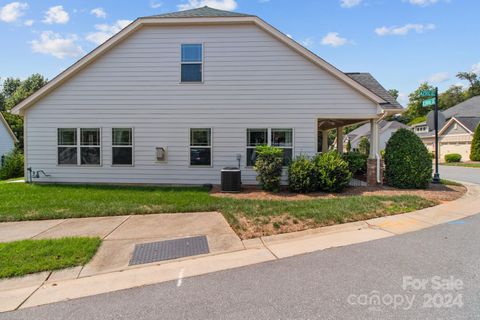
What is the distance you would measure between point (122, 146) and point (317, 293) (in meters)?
10.2

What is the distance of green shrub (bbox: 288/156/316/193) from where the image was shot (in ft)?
32.3

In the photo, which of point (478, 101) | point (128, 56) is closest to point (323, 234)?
point (128, 56)

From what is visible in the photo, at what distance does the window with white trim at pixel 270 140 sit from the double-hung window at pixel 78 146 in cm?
600

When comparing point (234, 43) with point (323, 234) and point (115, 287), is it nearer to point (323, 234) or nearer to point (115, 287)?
point (323, 234)

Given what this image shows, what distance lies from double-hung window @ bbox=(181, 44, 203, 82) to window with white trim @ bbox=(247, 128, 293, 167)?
302cm

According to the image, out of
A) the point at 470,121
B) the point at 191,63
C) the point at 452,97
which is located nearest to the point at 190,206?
the point at 191,63

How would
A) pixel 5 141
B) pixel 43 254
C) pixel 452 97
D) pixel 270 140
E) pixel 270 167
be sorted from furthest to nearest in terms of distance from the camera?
pixel 452 97 < pixel 5 141 < pixel 270 140 < pixel 270 167 < pixel 43 254

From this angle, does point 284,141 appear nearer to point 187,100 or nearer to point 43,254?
point 187,100

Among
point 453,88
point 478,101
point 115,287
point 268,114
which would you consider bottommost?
point 115,287

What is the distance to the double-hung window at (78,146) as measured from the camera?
462 inches

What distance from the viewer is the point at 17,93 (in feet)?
144

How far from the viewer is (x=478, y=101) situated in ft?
127

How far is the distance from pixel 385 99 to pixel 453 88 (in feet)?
217

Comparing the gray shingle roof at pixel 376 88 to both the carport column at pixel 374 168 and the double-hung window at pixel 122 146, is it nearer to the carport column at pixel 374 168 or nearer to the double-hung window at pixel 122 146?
the carport column at pixel 374 168
